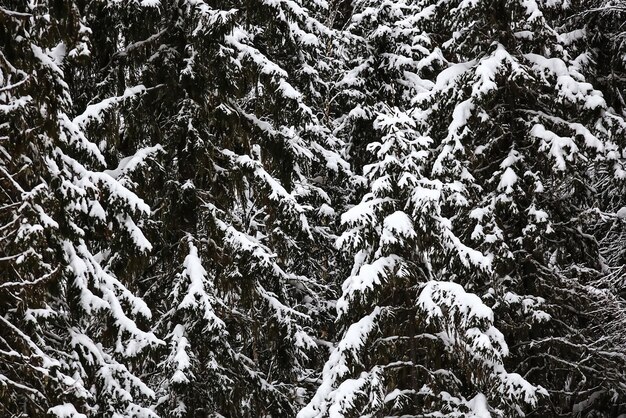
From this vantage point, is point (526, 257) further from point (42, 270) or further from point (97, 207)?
point (42, 270)

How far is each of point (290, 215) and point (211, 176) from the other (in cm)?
150

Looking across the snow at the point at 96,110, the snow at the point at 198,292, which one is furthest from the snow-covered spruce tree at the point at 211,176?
the snow at the point at 96,110

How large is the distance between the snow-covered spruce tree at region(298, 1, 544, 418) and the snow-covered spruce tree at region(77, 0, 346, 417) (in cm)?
224

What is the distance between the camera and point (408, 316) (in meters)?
9.23

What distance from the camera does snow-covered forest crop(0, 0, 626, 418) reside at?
8328 millimetres

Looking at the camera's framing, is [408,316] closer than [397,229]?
No

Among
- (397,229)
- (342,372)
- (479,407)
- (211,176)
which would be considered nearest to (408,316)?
(342,372)

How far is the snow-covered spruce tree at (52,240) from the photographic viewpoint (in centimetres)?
661

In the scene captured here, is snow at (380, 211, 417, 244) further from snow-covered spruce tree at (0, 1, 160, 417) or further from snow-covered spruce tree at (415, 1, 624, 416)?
snow-covered spruce tree at (0, 1, 160, 417)

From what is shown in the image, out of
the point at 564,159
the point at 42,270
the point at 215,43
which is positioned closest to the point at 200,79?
the point at 215,43

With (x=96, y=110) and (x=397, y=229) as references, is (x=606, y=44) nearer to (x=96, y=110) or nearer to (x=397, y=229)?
(x=397, y=229)

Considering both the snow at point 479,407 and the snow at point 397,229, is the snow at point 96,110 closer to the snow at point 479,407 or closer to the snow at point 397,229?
the snow at point 397,229

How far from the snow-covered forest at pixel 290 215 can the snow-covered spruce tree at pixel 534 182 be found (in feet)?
0.16

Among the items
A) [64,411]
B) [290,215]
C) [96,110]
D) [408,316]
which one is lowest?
[408,316]
